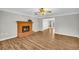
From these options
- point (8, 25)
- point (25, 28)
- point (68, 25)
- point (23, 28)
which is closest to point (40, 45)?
point (8, 25)

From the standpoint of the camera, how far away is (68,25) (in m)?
6.59

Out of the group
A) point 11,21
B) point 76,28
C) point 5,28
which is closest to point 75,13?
point 76,28

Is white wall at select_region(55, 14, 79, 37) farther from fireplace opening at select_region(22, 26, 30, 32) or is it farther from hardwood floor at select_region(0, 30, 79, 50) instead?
fireplace opening at select_region(22, 26, 30, 32)

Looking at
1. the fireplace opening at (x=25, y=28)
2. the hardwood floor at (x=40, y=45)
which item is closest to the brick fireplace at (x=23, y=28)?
the fireplace opening at (x=25, y=28)

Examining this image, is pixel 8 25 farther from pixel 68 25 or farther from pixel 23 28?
pixel 68 25

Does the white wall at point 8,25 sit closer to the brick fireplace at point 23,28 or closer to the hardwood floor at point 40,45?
the brick fireplace at point 23,28

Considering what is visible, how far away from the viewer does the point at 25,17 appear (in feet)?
23.9

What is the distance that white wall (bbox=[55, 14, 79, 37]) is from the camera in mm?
5941

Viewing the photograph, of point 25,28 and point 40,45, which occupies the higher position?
point 25,28

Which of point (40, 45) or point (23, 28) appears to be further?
point (23, 28)

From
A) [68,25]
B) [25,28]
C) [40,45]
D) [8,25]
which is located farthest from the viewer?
[25,28]

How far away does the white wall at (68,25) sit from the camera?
19.5ft

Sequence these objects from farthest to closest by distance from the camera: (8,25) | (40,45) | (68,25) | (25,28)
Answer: (25,28) → (68,25) → (8,25) → (40,45)
